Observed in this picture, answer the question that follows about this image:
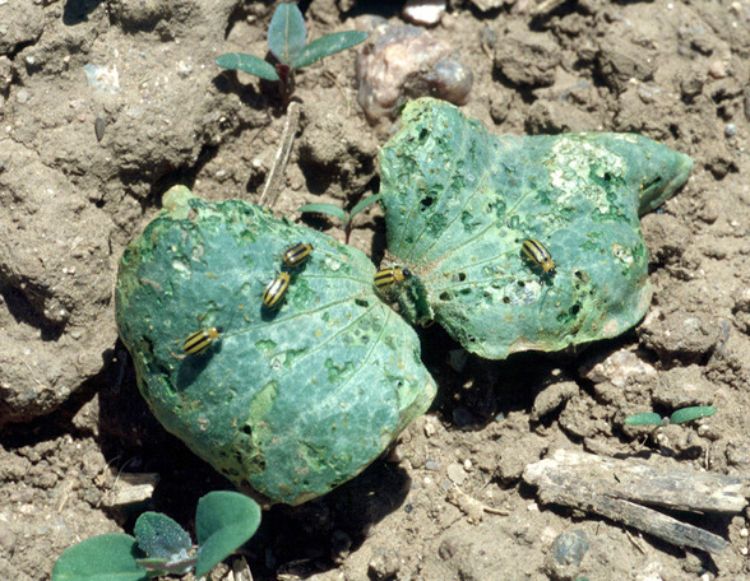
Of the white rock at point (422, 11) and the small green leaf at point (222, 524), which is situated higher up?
the white rock at point (422, 11)

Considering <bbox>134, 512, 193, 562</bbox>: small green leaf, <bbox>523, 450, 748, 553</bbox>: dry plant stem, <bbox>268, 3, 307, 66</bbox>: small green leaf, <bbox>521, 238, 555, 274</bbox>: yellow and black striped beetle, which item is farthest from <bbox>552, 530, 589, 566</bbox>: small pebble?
<bbox>268, 3, 307, 66</bbox>: small green leaf

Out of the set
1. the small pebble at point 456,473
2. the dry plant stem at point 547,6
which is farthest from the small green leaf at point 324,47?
the small pebble at point 456,473

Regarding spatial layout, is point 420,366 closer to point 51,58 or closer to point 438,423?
point 438,423

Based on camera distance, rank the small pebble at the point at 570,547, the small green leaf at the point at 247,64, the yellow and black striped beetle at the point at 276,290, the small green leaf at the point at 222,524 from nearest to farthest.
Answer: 1. the small green leaf at the point at 222,524
2. the yellow and black striped beetle at the point at 276,290
3. the small pebble at the point at 570,547
4. the small green leaf at the point at 247,64

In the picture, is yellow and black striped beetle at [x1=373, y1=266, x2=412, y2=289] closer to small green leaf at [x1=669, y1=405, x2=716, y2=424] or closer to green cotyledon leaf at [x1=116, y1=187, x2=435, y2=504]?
green cotyledon leaf at [x1=116, y1=187, x2=435, y2=504]

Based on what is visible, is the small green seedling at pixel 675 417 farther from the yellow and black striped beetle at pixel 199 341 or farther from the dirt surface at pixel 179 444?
the yellow and black striped beetle at pixel 199 341

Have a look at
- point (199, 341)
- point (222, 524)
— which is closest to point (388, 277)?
point (199, 341)

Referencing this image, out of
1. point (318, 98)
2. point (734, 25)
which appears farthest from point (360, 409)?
point (734, 25)

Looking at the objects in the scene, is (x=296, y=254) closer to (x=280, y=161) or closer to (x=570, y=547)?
(x=280, y=161)
